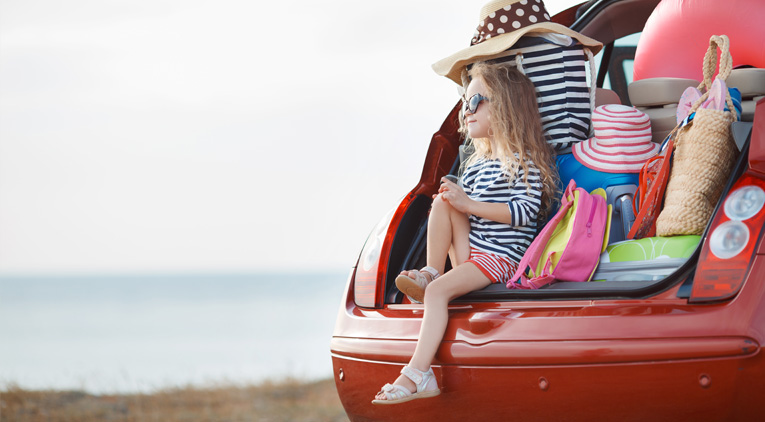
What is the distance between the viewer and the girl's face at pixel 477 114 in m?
2.88

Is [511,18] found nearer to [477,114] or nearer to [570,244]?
[477,114]

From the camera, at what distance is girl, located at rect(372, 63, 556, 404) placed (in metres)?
2.57

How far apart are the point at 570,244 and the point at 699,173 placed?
1.36 ft

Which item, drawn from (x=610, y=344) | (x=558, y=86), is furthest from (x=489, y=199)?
(x=610, y=344)

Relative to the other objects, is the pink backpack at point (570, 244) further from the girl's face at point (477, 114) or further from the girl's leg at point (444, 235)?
the girl's face at point (477, 114)

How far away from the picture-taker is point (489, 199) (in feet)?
9.02

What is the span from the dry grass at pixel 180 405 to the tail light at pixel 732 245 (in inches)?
118

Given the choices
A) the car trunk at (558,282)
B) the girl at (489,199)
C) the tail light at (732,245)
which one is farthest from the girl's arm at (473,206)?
the tail light at (732,245)

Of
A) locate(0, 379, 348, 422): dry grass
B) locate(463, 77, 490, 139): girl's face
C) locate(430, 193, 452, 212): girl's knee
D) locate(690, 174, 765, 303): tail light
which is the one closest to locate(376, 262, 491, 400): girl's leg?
locate(430, 193, 452, 212): girl's knee

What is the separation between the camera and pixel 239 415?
4.95 m

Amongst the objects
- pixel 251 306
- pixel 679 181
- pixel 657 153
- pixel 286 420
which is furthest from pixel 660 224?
pixel 251 306

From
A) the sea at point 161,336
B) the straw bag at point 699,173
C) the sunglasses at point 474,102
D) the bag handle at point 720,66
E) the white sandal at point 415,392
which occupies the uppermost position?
the bag handle at point 720,66

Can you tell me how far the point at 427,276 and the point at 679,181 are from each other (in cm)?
82

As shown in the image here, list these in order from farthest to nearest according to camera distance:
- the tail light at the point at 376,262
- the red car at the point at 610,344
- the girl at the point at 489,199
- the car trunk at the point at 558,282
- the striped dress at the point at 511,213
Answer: the tail light at the point at 376,262 → the striped dress at the point at 511,213 → the girl at the point at 489,199 → the car trunk at the point at 558,282 → the red car at the point at 610,344
